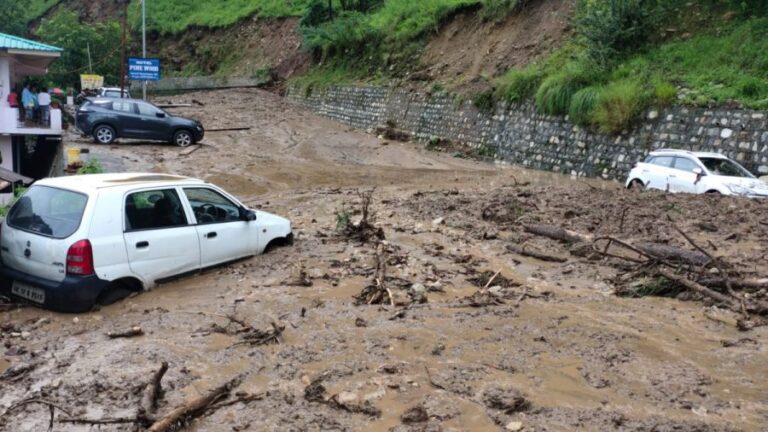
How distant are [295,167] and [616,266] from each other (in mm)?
14789

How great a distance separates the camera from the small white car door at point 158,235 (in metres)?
7.39

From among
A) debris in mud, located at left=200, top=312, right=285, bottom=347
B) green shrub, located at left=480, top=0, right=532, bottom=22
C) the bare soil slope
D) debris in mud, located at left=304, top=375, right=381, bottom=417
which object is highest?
green shrub, located at left=480, top=0, right=532, bottom=22

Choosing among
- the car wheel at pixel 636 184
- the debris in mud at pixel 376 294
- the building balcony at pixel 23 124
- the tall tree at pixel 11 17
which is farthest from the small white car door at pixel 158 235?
the tall tree at pixel 11 17

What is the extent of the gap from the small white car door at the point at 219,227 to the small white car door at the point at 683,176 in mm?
10544

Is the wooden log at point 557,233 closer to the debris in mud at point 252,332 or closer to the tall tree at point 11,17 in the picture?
the debris in mud at point 252,332

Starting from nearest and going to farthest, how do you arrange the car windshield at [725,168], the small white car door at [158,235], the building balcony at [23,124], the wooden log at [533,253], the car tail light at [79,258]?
the car tail light at [79,258], the small white car door at [158,235], the wooden log at [533,253], the car windshield at [725,168], the building balcony at [23,124]

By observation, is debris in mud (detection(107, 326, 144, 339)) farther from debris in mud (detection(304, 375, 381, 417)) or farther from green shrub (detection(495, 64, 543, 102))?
green shrub (detection(495, 64, 543, 102))

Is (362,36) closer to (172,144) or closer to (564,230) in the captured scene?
(172,144)

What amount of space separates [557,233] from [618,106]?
10603 mm

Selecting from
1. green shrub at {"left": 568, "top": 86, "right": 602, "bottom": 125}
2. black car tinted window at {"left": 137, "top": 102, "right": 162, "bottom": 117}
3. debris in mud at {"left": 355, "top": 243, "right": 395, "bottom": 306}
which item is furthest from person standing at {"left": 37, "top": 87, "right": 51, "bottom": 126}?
debris in mud at {"left": 355, "top": 243, "right": 395, "bottom": 306}

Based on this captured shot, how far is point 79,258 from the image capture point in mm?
6887

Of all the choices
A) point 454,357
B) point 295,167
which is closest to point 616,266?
point 454,357

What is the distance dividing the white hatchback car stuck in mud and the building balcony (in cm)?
1751

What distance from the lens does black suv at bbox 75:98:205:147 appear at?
23781 millimetres
